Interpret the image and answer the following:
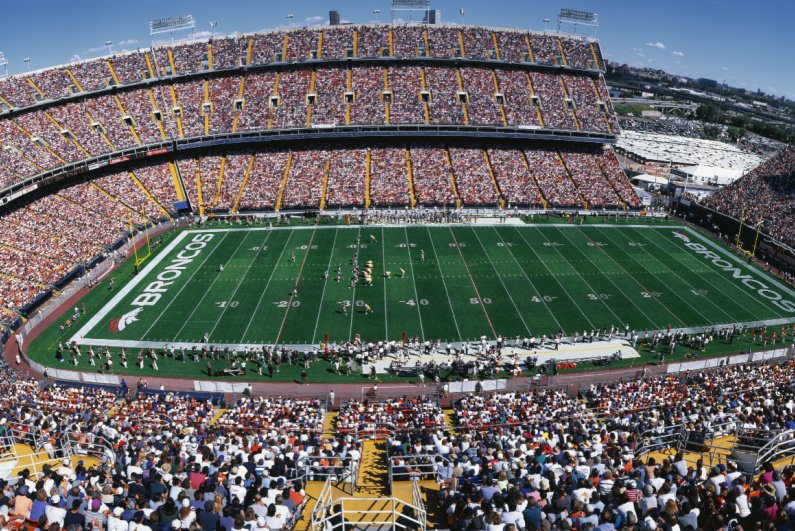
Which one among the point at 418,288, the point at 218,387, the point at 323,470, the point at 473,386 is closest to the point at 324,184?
the point at 418,288

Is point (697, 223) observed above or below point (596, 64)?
below

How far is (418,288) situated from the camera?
33.9 metres

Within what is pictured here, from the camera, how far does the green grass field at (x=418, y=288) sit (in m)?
29.4

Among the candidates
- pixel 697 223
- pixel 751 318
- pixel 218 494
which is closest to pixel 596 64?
pixel 697 223

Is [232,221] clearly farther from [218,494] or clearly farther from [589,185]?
[218,494]

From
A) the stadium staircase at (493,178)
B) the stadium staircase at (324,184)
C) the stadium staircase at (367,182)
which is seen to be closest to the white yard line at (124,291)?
the stadium staircase at (324,184)

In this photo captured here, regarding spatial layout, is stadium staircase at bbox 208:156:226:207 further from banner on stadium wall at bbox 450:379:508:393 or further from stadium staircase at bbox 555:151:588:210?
stadium staircase at bbox 555:151:588:210

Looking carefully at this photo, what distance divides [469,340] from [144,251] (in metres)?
25.9

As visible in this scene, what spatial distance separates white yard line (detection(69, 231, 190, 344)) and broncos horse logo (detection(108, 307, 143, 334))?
1.05m

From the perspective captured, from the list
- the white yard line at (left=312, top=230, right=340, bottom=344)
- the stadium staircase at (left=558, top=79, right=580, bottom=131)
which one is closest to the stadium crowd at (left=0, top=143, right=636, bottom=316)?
the stadium staircase at (left=558, top=79, right=580, bottom=131)

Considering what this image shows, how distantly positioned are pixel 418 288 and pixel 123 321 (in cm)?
1728

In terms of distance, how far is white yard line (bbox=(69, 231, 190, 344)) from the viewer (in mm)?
29406

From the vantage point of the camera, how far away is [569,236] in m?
43.3

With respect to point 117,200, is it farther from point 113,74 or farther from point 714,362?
point 714,362
